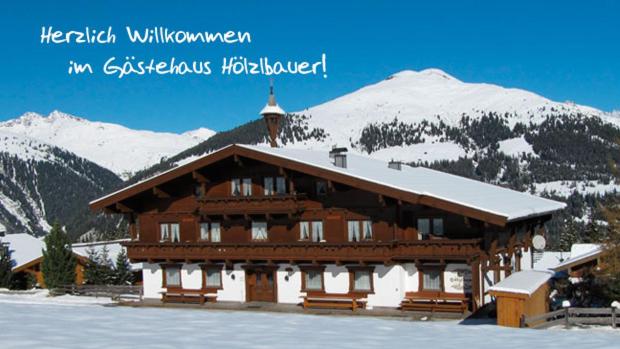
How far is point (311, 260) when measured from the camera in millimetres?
30781

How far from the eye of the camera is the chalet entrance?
32.7m

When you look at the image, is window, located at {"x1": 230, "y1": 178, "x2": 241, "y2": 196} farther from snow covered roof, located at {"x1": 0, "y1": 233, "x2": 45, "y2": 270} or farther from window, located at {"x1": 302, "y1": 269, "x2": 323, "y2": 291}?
snow covered roof, located at {"x1": 0, "y1": 233, "x2": 45, "y2": 270}

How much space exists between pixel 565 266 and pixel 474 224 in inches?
154

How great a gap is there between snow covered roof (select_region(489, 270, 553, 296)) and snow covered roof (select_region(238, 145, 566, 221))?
83.7 inches

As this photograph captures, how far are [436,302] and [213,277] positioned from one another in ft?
34.4

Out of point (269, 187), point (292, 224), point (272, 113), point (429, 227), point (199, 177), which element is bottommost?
point (429, 227)

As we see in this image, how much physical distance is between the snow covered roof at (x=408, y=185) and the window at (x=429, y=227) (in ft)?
3.78

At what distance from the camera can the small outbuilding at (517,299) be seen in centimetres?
2361

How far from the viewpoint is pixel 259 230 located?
32844mm

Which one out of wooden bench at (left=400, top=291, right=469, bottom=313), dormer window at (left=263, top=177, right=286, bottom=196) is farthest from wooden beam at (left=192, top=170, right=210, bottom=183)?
wooden bench at (left=400, top=291, right=469, bottom=313)

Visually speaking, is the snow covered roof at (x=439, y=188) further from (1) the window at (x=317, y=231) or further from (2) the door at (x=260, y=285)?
(2) the door at (x=260, y=285)

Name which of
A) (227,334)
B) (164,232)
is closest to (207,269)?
(164,232)

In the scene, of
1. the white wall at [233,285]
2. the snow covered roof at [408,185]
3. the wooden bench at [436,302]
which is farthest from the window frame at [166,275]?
the wooden bench at [436,302]

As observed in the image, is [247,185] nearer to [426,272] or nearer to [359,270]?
[359,270]
